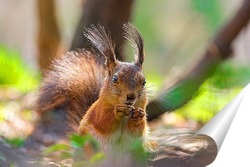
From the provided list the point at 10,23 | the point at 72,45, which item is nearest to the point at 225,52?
the point at 72,45

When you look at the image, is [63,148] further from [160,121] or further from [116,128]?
[160,121]

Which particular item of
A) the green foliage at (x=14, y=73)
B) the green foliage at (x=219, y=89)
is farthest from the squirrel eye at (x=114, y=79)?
the green foliage at (x=14, y=73)

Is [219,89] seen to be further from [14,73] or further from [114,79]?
[14,73]

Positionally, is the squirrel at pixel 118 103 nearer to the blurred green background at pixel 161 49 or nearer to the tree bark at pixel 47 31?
the blurred green background at pixel 161 49

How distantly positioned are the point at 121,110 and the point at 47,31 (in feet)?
4.57

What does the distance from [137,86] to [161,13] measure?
137 centimetres

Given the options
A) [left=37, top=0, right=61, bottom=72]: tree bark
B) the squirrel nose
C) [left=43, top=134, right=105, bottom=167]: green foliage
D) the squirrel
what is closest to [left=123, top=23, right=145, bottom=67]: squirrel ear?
the squirrel

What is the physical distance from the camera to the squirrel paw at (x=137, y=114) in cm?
181

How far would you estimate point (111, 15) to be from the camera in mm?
2578

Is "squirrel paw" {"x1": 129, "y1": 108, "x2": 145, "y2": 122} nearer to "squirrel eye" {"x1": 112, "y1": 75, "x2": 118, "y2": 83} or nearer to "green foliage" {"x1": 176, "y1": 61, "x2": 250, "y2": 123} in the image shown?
"squirrel eye" {"x1": 112, "y1": 75, "x2": 118, "y2": 83}

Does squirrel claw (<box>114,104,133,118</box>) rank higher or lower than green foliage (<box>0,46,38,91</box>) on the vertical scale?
lower

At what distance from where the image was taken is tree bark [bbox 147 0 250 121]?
2.19m

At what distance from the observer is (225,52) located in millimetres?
2391

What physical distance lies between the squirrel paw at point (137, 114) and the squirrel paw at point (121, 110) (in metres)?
0.01
